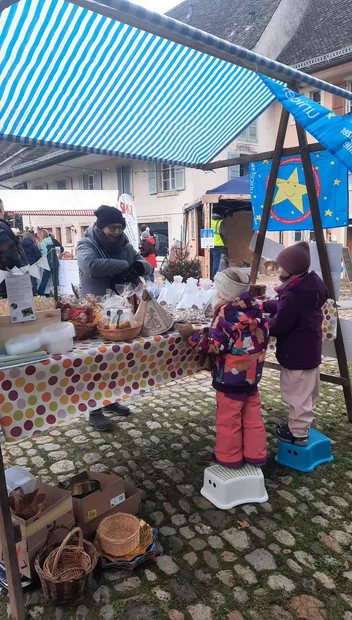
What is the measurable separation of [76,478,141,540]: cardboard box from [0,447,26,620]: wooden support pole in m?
0.47

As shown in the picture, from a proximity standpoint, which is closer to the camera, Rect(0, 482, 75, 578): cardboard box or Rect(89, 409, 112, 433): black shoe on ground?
Rect(0, 482, 75, 578): cardboard box

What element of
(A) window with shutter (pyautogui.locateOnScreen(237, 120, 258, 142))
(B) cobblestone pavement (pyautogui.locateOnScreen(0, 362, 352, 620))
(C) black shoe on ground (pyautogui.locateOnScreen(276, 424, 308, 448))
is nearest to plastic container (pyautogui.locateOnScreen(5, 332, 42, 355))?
(B) cobblestone pavement (pyautogui.locateOnScreen(0, 362, 352, 620))

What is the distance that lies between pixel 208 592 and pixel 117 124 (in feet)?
11.5

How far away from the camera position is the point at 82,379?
7.45ft

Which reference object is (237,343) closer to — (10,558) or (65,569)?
(65,569)

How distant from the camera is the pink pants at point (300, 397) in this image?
3.05 m

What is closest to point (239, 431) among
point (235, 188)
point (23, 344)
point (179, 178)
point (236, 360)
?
point (236, 360)

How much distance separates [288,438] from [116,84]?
9.61 feet

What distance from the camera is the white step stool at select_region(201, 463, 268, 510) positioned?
2689mm

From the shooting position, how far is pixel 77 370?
2.23 meters

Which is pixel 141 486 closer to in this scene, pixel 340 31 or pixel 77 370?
pixel 77 370

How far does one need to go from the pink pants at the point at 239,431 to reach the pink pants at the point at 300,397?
41 centimetres

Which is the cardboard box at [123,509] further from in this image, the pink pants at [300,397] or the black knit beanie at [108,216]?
the black knit beanie at [108,216]

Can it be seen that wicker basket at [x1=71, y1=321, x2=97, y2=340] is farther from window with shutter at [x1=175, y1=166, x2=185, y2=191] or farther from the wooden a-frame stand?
window with shutter at [x1=175, y1=166, x2=185, y2=191]
